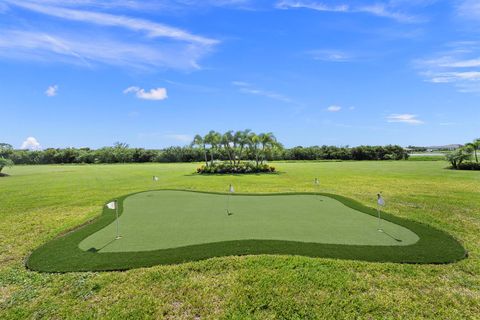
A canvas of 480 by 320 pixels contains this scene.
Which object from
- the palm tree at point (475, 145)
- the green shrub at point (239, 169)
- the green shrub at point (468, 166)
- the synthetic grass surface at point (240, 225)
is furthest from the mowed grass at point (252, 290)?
the palm tree at point (475, 145)

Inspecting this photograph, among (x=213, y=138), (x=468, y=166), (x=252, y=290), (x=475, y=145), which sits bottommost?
(x=252, y=290)

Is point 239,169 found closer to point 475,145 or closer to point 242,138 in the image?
point 242,138

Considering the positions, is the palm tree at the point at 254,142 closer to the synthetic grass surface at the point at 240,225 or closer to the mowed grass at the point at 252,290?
the synthetic grass surface at the point at 240,225

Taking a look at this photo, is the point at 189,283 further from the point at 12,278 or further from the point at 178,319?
the point at 12,278

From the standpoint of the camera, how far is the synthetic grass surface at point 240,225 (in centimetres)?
526

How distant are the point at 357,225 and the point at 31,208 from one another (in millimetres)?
11534

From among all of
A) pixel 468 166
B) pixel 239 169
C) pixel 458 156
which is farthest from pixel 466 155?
pixel 239 169

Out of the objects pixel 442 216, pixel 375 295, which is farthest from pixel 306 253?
pixel 442 216

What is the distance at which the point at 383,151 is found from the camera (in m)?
56.2

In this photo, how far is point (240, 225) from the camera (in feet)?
20.2

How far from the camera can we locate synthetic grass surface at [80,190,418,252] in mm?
5262

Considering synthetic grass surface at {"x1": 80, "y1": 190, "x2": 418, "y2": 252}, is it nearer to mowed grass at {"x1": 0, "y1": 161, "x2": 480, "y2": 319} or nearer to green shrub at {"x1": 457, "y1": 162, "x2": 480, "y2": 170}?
mowed grass at {"x1": 0, "y1": 161, "x2": 480, "y2": 319}

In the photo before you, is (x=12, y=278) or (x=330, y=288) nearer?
(x=330, y=288)

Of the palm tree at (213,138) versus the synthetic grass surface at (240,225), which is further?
the palm tree at (213,138)
